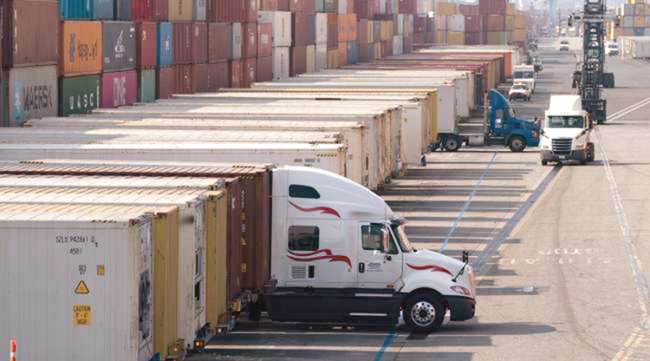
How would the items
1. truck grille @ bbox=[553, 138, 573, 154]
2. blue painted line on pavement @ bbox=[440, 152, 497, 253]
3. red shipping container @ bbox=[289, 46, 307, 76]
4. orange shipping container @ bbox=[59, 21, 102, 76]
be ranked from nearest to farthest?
blue painted line on pavement @ bbox=[440, 152, 497, 253] < orange shipping container @ bbox=[59, 21, 102, 76] < truck grille @ bbox=[553, 138, 573, 154] < red shipping container @ bbox=[289, 46, 307, 76]

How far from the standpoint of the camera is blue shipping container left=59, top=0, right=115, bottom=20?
53.7m

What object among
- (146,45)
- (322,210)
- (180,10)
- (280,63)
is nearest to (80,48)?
(146,45)

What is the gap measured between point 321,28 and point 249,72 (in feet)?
96.0

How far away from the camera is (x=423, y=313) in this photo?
→ 32.1m

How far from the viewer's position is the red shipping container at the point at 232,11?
253ft

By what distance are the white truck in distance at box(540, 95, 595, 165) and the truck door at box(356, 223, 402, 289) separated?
42104 mm

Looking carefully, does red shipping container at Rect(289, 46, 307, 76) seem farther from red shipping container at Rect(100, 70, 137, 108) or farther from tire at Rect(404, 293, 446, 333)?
tire at Rect(404, 293, 446, 333)

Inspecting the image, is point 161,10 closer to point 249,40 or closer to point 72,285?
point 249,40

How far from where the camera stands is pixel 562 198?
2359 inches

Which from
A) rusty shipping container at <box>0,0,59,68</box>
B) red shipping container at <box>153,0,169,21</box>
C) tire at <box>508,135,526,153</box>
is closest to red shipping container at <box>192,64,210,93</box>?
red shipping container at <box>153,0,169,21</box>

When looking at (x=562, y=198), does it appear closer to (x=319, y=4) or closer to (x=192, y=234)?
(x=192, y=234)

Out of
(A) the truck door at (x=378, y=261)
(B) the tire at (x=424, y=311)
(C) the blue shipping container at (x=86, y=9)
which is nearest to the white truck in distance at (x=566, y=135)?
(C) the blue shipping container at (x=86, y=9)

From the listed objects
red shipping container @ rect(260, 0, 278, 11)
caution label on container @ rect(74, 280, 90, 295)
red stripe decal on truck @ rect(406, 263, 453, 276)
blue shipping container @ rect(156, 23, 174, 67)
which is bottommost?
red stripe decal on truck @ rect(406, 263, 453, 276)

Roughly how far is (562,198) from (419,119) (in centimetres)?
656
